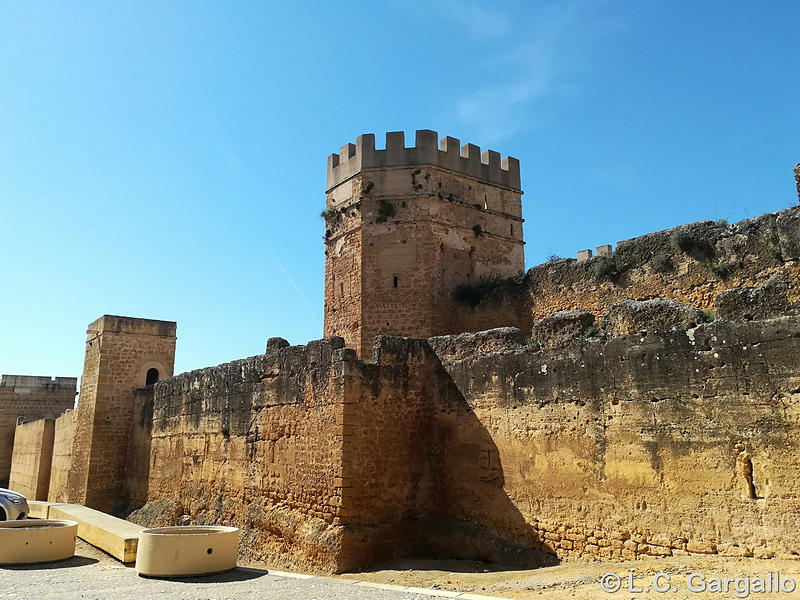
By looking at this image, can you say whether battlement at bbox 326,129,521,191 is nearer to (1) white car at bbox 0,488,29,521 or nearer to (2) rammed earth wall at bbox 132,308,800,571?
(2) rammed earth wall at bbox 132,308,800,571

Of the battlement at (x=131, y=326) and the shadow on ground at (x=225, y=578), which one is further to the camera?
the battlement at (x=131, y=326)

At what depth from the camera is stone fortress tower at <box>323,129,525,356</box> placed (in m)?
15.6

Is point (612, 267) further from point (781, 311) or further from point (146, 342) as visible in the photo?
point (146, 342)

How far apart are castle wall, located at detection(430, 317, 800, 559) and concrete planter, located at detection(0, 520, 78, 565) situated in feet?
18.2

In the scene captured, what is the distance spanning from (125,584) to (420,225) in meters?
9.99

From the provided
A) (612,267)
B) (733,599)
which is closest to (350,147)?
(612,267)

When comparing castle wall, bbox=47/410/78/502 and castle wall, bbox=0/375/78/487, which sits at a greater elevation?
castle wall, bbox=0/375/78/487

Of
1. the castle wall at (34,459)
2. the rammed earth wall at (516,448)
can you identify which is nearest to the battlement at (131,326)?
the castle wall at (34,459)

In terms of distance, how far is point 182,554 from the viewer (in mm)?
8633

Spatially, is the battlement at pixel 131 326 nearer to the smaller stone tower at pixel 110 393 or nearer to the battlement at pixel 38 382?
the smaller stone tower at pixel 110 393

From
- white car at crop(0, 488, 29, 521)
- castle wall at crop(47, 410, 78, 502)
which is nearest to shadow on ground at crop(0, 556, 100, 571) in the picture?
white car at crop(0, 488, 29, 521)

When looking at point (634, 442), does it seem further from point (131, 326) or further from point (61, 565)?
point (131, 326)

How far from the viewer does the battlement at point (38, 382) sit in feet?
101

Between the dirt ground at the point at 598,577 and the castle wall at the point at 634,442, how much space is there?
0.87 ft
